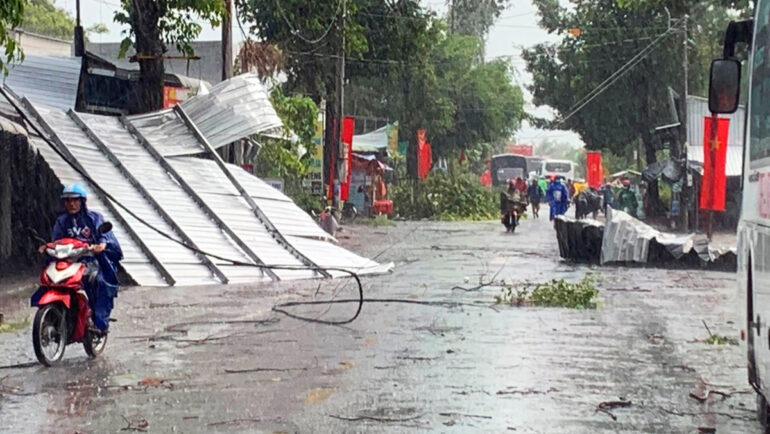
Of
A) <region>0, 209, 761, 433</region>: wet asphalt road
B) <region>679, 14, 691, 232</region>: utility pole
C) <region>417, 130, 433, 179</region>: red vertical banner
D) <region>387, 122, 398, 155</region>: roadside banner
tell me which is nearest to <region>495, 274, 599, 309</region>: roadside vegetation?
<region>0, 209, 761, 433</region>: wet asphalt road

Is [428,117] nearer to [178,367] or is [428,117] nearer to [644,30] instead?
[644,30]

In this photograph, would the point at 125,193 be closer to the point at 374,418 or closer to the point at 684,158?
the point at 374,418

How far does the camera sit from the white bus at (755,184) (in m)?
7.64

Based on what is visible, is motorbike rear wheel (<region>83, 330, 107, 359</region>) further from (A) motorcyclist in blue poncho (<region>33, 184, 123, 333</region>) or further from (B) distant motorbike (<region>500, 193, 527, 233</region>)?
(B) distant motorbike (<region>500, 193, 527, 233</region>)

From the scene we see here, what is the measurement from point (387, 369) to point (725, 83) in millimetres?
4002

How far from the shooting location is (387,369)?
11.3 metres

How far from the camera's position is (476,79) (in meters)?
78.0

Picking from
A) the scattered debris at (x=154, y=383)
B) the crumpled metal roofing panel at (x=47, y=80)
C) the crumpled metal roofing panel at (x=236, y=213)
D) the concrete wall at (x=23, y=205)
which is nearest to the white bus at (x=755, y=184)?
the scattered debris at (x=154, y=383)

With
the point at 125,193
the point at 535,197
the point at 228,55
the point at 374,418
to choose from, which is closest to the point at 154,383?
the point at 374,418

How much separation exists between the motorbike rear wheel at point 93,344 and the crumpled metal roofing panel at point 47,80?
13.4 meters

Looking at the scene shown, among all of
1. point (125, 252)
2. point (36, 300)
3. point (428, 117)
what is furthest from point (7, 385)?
point (428, 117)

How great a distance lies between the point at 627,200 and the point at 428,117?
62.4 ft

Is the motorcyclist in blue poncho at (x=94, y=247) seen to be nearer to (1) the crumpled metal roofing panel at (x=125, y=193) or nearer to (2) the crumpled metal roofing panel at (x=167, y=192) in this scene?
(1) the crumpled metal roofing panel at (x=125, y=193)

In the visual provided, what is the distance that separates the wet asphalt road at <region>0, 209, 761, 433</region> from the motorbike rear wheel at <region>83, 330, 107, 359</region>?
14cm
